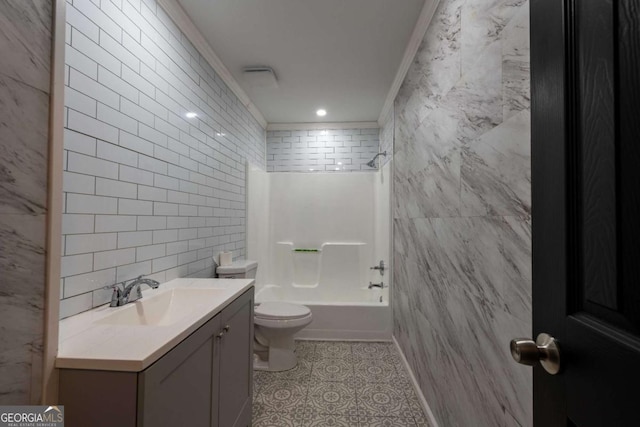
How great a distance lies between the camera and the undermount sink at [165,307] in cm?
129

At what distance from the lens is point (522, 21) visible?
91 cm

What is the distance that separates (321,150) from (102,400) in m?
3.58

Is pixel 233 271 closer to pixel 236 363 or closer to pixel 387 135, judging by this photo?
pixel 236 363

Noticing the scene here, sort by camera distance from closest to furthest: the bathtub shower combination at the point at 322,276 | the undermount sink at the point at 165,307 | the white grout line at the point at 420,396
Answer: the undermount sink at the point at 165,307, the white grout line at the point at 420,396, the bathtub shower combination at the point at 322,276

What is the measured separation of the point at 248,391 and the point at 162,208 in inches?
45.2

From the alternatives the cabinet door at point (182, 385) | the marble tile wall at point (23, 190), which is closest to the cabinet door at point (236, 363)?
the cabinet door at point (182, 385)

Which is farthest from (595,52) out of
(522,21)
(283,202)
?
(283,202)

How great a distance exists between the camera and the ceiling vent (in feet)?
8.41

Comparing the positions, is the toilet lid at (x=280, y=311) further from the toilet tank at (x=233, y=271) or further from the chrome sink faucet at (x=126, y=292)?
the chrome sink faucet at (x=126, y=292)

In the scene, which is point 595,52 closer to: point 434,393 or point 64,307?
point 64,307

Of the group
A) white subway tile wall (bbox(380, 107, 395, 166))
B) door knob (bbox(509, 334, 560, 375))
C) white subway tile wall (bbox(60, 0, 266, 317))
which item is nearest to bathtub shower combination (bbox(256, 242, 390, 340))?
white subway tile wall (bbox(380, 107, 395, 166))

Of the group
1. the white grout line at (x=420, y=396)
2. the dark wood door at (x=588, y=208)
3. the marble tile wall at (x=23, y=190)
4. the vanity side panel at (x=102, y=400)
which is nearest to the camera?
the dark wood door at (x=588, y=208)
